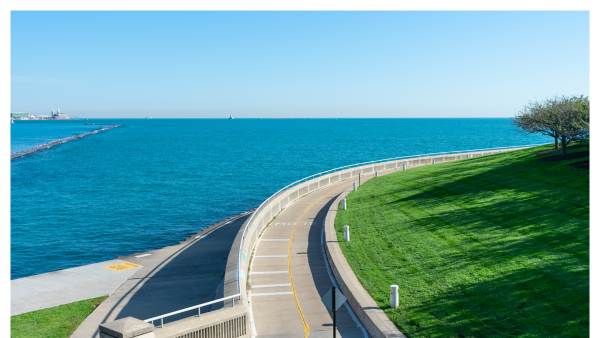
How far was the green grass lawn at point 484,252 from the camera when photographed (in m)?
11.4

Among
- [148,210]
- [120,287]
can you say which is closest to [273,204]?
[120,287]

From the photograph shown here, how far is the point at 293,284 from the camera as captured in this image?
17141mm

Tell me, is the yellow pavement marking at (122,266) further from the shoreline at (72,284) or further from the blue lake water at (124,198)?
the blue lake water at (124,198)

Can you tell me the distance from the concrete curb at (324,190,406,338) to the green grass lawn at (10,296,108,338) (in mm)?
10140

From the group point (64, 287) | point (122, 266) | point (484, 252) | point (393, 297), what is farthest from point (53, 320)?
point (484, 252)

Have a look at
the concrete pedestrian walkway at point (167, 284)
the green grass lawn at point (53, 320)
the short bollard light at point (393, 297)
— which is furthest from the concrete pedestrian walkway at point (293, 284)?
the green grass lawn at point (53, 320)

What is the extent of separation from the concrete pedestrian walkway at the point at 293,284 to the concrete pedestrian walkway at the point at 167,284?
7.91ft

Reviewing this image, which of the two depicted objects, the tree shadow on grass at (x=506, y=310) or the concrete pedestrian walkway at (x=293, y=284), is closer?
the tree shadow on grass at (x=506, y=310)

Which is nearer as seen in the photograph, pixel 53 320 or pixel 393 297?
pixel 393 297

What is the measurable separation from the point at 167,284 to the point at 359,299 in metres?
11.0

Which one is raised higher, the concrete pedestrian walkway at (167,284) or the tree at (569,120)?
the tree at (569,120)

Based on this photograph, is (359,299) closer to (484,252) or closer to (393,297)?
(393,297)
